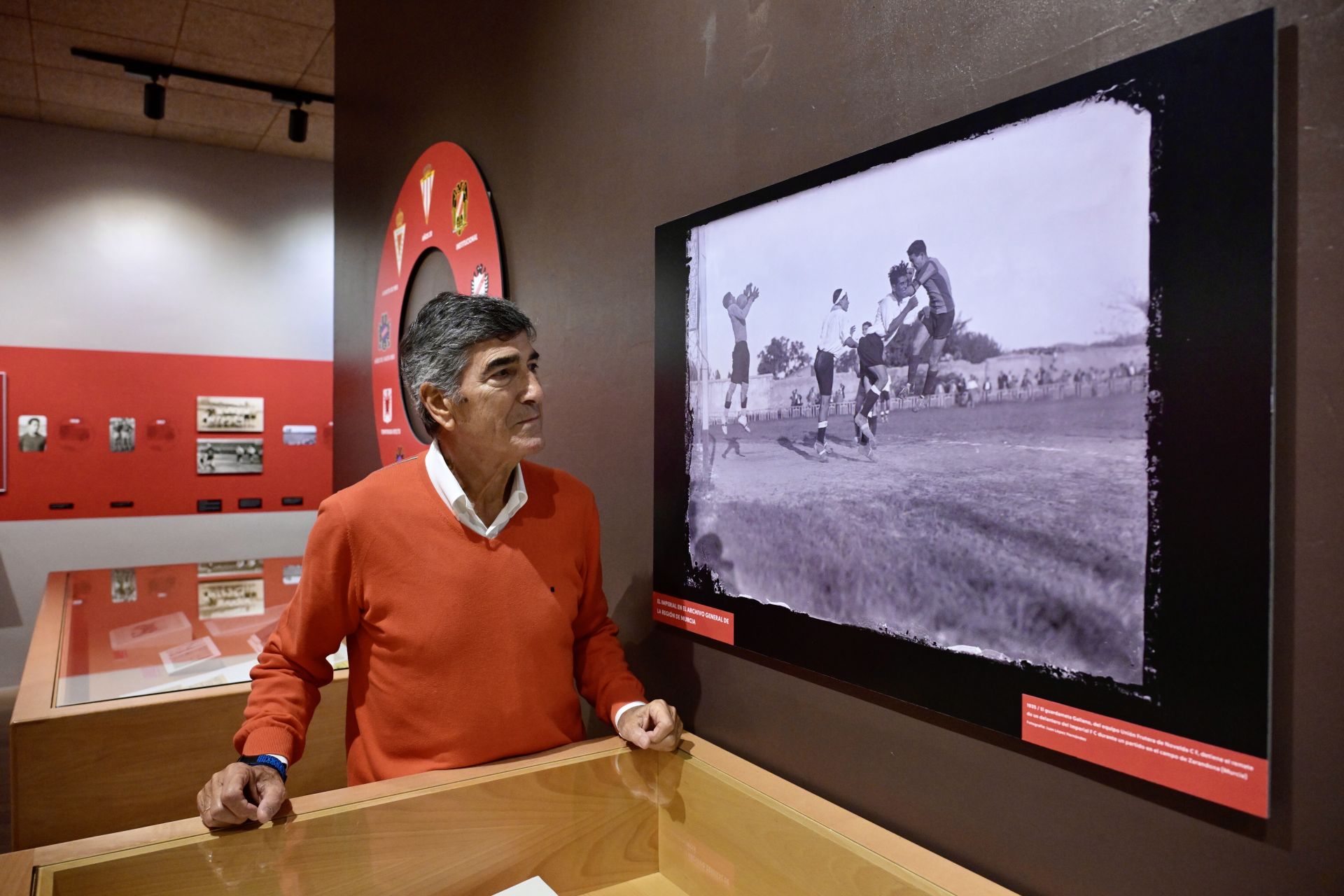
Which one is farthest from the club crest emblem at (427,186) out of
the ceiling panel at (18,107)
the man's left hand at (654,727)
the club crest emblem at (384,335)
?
the ceiling panel at (18,107)

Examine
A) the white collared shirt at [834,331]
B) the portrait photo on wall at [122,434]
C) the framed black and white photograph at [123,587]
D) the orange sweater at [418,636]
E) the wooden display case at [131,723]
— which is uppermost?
the white collared shirt at [834,331]

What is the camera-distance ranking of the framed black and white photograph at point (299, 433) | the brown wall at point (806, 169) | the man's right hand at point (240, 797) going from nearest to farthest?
the brown wall at point (806, 169)
the man's right hand at point (240, 797)
the framed black and white photograph at point (299, 433)

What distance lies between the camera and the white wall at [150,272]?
5.77 m

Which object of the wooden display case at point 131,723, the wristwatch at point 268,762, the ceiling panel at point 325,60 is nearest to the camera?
the wristwatch at point 268,762

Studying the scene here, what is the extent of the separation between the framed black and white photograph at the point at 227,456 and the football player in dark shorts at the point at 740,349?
19.3ft

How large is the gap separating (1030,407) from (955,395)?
11 centimetres

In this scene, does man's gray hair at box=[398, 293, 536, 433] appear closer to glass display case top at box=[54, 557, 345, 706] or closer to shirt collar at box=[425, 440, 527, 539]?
shirt collar at box=[425, 440, 527, 539]

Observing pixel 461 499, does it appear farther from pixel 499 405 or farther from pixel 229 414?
pixel 229 414

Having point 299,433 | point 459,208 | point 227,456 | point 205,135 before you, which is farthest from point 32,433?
point 459,208

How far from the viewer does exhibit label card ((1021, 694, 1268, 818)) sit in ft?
2.82

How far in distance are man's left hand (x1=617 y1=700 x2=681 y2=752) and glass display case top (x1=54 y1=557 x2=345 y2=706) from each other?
4.12ft

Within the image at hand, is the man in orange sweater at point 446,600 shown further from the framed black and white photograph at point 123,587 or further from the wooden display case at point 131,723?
the framed black and white photograph at point 123,587

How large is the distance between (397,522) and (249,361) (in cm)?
571

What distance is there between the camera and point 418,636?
5.04ft
